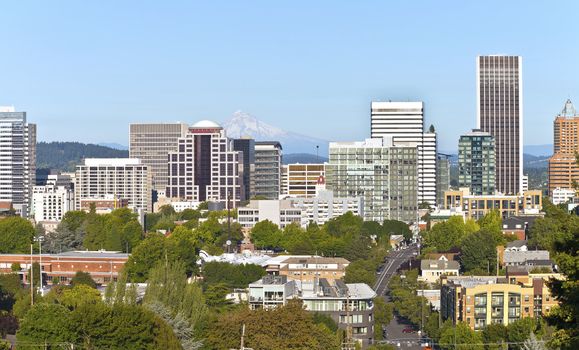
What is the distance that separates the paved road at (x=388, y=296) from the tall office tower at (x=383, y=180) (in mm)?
24711

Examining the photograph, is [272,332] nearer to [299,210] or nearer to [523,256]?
[523,256]

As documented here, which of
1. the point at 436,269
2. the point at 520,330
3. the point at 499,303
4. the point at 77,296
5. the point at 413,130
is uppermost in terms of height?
the point at 413,130

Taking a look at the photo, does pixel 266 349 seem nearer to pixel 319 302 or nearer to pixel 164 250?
pixel 319 302

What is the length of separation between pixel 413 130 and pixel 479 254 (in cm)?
9243

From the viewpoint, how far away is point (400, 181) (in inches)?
6496

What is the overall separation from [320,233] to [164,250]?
30971 millimetres

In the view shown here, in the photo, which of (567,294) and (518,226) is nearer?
(567,294)

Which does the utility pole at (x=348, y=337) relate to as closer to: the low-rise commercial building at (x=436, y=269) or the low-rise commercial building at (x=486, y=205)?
the low-rise commercial building at (x=436, y=269)

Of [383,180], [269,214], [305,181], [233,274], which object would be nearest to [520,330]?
[233,274]

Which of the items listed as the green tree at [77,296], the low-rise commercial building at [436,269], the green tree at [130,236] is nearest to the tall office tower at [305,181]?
the green tree at [130,236]

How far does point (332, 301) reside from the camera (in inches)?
2699

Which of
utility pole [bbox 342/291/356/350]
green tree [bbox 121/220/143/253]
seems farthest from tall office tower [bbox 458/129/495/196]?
utility pole [bbox 342/291/356/350]

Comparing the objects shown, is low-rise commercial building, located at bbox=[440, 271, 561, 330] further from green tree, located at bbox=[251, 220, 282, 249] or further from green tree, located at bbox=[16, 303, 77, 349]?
green tree, located at bbox=[251, 220, 282, 249]

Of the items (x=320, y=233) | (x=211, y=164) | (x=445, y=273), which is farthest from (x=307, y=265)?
(x=211, y=164)
